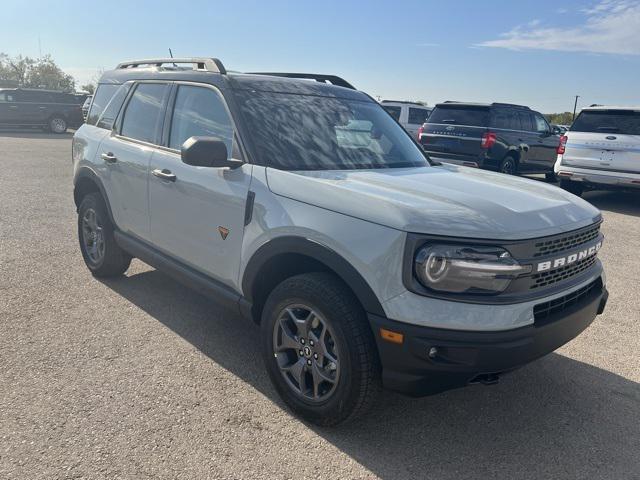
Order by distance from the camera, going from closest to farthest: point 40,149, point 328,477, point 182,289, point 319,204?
point 328,477 → point 319,204 → point 182,289 → point 40,149

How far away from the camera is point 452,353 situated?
7.64 ft

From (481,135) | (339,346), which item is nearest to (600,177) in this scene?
(481,135)

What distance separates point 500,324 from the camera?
2342 millimetres

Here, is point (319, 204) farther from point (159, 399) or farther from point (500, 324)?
point (159, 399)

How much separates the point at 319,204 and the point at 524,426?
1.72m

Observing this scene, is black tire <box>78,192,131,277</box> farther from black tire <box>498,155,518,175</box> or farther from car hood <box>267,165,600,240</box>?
black tire <box>498,155,518,175</box>

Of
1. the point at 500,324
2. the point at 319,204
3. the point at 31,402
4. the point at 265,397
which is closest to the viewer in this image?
the point at 500,324

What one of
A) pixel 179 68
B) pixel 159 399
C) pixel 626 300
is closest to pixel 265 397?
pixel 159 399

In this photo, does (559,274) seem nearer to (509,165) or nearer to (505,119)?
(505,119)

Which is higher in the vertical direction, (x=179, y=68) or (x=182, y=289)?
(x=179, y=68)

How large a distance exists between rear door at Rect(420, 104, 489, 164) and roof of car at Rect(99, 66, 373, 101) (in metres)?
7.71

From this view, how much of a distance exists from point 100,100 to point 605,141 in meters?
8.84

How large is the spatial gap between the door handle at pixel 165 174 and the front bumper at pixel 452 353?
190 cm

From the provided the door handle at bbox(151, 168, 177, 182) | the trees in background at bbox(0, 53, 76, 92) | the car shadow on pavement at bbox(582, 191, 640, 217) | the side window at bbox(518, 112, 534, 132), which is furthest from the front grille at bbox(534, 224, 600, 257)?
the trees in background at bbox(0, 53, 76, 92)
